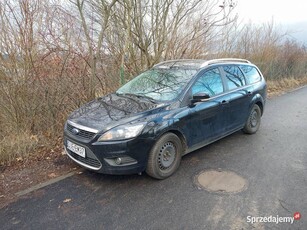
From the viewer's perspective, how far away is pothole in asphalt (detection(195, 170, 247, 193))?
10.7 feet

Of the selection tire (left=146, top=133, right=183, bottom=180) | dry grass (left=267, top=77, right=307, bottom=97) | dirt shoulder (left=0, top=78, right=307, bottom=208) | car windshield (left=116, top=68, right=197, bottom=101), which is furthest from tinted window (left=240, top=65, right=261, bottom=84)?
dry grass (left=267, top=77, right=307, bottom=97)

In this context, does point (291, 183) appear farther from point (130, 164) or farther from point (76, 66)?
point (76, 66)

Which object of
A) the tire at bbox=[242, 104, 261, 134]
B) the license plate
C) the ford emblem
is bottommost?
the tire at bbox=[242, 104, 261, 134]

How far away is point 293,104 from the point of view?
28.9 feet

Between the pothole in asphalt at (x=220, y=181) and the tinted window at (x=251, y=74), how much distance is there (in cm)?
249

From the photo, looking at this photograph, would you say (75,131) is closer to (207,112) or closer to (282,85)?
(207,112)

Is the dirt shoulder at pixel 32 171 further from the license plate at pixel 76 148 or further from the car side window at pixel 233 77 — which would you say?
the car side window at pixel 233 77

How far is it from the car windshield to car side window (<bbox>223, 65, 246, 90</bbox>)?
0.93m

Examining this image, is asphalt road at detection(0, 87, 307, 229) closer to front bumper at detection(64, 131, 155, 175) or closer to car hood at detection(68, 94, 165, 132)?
front bumper at detection(64, 131, 155, 175)

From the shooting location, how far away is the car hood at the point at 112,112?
3.23m

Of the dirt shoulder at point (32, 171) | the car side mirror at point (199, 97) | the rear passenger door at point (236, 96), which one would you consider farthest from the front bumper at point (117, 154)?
the rear passenger door at point (236, 96)

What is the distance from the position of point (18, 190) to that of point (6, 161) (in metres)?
0.93

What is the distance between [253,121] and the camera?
5.43m

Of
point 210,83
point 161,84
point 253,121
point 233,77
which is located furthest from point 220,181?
point 253,121
